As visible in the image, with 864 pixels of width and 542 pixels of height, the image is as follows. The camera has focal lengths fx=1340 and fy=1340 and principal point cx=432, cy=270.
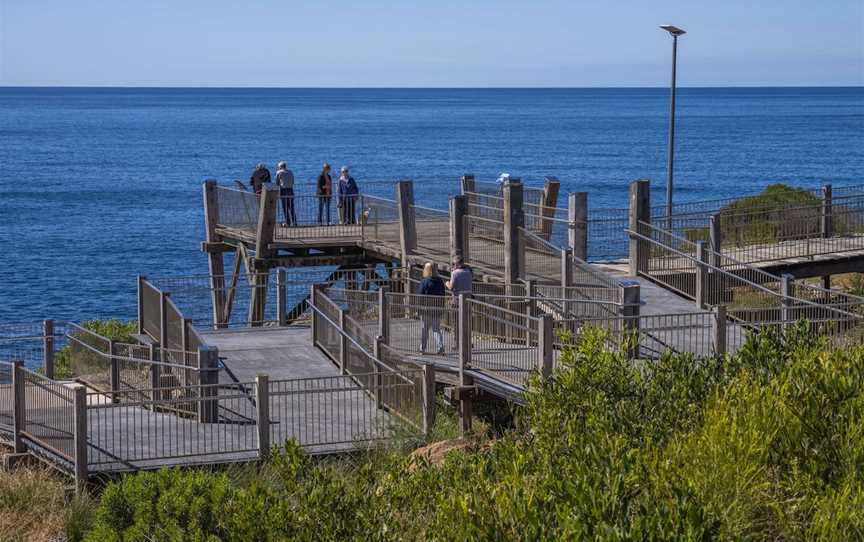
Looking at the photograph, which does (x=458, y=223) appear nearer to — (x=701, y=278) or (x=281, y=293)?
(x=281, y=293)

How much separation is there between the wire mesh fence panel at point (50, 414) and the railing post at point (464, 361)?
18.2ft

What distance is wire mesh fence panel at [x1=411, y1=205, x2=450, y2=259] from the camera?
28609 millimetres

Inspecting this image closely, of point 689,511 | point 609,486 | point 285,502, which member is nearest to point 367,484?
point 285,502

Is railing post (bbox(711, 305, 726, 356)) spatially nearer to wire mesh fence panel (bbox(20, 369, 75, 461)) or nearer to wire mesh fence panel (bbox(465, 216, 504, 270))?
wire mesh fence panel (bbox(465, 216, 504, 270))

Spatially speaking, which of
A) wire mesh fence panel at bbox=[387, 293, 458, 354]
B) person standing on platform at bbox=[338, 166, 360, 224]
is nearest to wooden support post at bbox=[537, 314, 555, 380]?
wire mesh fence panel at bbox=[387, 293, 458, 354]

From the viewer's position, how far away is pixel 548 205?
28.8 metres

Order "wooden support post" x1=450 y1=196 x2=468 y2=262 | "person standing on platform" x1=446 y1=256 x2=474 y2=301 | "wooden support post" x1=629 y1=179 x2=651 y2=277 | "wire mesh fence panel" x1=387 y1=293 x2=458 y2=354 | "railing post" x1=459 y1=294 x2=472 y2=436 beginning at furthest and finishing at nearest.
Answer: "wooden support post" x1=450 y1=196 x2=468 y2=262 < "wooden support post" x1=629 y1=179 x2=651 y2=277 < "person standing on platform" x1=446 y1=256 x2=474 y2=301 < "wire mesh fence panel" x1=387 y1=293 x2=458 y2=354 < "railing post" x1=459 y1=294 x2=472 y2=436

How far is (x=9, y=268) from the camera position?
60.2 metres

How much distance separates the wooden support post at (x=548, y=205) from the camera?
27.6 metres

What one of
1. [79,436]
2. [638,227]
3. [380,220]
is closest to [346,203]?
[380,220]

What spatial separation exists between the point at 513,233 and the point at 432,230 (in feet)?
17.4

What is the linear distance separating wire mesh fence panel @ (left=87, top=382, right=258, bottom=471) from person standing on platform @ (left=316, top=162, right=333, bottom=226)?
13.2m

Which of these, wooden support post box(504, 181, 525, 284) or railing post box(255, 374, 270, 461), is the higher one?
wooden support post box(504, 181, 525, 284)

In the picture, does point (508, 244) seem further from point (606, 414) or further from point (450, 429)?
point (606, 414)
